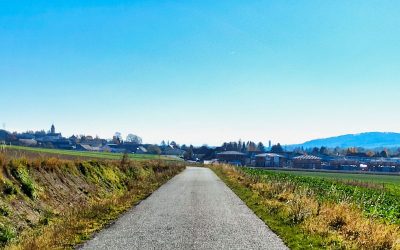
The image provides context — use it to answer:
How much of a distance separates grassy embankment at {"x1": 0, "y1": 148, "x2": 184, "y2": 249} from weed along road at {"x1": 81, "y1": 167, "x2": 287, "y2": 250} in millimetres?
778

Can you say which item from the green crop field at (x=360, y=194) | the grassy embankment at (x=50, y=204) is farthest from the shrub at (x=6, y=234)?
the green crop field at (x=360, y=194)

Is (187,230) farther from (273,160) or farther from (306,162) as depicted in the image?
(273,160)

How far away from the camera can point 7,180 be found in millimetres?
15719

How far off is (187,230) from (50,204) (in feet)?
23.6

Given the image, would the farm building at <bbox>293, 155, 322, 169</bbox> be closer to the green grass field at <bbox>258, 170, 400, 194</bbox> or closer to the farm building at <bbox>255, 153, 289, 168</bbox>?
the farm building at <bbox>255, 153, 289, 168</bbox>

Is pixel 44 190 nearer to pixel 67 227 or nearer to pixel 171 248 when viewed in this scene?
pixel 67 227

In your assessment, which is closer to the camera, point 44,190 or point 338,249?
point 338,249

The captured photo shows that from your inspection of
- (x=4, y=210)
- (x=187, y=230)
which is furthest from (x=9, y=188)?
(x=187, y=230)

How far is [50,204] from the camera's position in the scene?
17.5 m

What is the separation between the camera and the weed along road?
11218 mm

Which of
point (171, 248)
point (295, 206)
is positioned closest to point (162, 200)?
point (295, 206)

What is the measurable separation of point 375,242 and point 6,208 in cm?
1137

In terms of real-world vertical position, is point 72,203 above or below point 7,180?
below

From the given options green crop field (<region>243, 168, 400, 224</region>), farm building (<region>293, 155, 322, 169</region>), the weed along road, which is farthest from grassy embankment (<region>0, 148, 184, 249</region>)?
farm building (<region>293, 155, 322, 169</region>)
